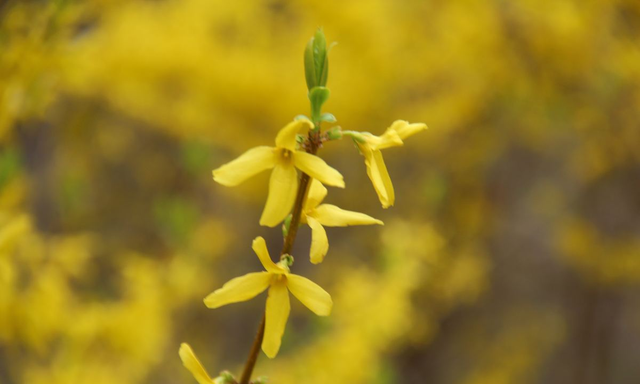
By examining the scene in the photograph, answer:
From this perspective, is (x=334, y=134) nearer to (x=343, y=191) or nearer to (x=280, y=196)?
(x=280, y=196)

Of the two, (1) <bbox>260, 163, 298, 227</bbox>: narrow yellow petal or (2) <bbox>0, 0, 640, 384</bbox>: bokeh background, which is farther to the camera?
(2) <bbox>0, 0, 640, 384</bbox>: bokeh background

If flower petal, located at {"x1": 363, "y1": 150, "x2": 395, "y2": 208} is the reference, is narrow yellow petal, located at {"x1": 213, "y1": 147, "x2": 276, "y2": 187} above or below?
below

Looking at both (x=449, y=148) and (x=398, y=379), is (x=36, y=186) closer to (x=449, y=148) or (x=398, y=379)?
(x=449, y=148)

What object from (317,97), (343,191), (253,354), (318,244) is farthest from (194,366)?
(343,191)

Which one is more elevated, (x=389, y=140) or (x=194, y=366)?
(x=389, y=140)

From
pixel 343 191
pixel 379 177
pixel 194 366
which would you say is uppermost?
pixel 343 191

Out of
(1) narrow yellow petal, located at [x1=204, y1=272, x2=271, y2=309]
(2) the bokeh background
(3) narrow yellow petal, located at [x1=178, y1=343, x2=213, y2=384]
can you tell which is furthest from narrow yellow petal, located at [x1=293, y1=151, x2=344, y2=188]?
(2) the bokeh background

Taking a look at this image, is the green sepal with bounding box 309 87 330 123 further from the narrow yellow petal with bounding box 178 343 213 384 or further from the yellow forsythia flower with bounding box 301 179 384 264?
the narrow yellow petal with bounding box 178 343 213 384
